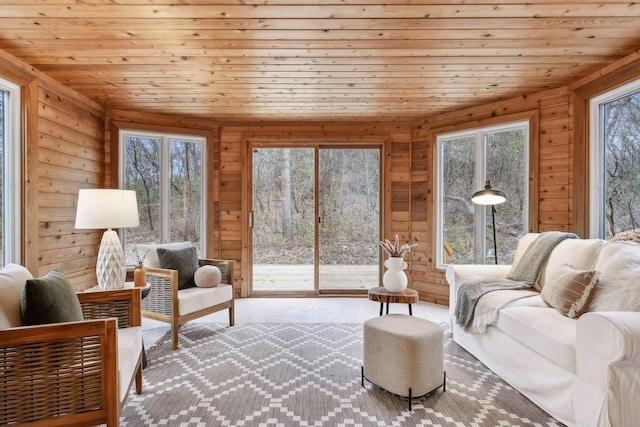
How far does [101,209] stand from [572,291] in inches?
130

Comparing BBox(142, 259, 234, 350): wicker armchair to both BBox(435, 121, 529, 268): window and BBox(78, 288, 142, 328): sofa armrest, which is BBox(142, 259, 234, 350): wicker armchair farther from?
BBox(435, 121, 529, 268): window

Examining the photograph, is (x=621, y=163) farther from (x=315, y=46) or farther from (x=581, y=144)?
(x=315, y=46)

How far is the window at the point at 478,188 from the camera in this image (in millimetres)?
3916

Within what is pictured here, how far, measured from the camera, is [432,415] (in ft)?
6.52

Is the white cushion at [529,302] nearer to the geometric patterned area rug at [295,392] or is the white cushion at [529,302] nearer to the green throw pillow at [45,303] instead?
the geometric patterned area rug at [295,392]

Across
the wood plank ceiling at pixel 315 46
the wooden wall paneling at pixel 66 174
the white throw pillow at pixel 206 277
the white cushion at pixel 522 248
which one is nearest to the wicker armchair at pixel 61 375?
the white throw pillow at pixel 206 277

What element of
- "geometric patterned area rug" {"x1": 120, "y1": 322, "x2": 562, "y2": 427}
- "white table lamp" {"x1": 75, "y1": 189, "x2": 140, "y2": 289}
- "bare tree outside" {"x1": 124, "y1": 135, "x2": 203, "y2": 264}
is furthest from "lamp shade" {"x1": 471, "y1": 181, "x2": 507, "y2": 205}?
"bare tree outside" {"x1": 124, "y1": 135, "x2": 203, "y2": 264}

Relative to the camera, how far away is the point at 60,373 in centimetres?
149

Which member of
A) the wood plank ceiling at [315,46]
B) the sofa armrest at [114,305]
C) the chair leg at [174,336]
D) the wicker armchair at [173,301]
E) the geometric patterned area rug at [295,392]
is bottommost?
the geometric patterned area rug at [295,392]

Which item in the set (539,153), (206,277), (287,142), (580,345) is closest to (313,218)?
(287,142)

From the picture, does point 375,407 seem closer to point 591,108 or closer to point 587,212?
point 587,212

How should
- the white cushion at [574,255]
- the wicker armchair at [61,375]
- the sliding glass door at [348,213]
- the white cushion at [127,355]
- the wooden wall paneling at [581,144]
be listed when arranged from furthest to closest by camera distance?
the sliding glass door at [348,213]
the wooden wall paneling at [581,144]
the white cushion at [574,255]
the white cushion at [127,355]
the wicker armchair at [61,375]

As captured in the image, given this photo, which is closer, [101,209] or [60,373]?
[60,373]

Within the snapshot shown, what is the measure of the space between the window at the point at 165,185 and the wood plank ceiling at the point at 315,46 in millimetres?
588
